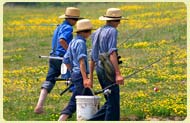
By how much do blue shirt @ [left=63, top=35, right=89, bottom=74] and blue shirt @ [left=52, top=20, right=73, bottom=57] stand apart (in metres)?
0.86

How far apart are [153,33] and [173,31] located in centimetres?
71

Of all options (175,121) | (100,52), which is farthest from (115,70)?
(175,121)

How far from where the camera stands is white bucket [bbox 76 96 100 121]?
12000 mm

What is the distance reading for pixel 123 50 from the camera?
931 inches

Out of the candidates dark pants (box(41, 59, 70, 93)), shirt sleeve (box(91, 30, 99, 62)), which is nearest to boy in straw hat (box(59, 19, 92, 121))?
shirt sleeve (box(91, 30, 99, 62))

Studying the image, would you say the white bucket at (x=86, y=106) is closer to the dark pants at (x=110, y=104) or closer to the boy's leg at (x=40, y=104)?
the dark pants at (x=110, y=104)

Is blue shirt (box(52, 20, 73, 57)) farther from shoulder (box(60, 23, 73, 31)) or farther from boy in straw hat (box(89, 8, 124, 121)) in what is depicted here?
boy in straw hat (box(89, 8, 124, 121))

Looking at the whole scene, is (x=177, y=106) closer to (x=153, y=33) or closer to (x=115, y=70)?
(x=115, y=70)

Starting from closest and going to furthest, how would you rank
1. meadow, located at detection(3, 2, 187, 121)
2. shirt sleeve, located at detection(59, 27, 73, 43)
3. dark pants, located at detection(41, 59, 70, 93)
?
shirt sleeve, located at detection(59, 27, 73, 43)
dark pants, located at detection(41, 59, 70, 93)
meadow, located at detection(3, 2, 187, 121)

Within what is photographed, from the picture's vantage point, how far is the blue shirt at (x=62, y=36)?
1319 cm

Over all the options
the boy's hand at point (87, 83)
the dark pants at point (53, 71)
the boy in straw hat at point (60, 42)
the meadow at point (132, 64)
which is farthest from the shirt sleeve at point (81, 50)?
the dark pants at point (53, 71)

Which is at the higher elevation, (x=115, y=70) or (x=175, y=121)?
(x=115, y=70)

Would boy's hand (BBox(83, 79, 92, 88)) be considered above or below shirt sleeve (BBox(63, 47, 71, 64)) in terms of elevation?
below

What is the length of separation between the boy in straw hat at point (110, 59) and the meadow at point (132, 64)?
4.18 ft
